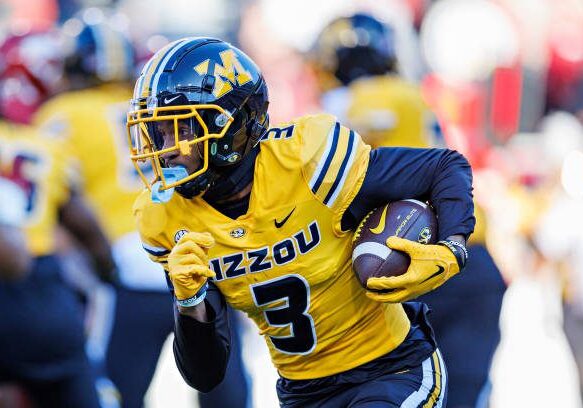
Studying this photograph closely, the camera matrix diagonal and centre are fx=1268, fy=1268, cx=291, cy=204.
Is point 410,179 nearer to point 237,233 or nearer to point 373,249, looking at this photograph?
point 373,249

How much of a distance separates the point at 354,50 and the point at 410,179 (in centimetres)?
314

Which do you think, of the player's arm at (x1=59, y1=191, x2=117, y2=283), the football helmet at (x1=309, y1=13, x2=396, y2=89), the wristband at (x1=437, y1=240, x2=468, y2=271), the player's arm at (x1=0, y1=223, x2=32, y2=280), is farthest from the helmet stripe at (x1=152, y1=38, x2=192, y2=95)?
the football helmet at (x1=309, y1=13, x2=396, y2=89)

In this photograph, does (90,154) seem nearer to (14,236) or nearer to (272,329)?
(14,236)

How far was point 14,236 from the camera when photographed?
5.27 m

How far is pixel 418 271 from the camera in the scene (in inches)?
143

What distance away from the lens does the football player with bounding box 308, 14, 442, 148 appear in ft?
20.2

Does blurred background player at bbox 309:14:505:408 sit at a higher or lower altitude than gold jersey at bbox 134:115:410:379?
lower

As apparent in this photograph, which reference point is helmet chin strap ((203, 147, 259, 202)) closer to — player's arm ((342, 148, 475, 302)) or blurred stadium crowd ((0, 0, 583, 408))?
player's arm ((342, 148, 475, 302))

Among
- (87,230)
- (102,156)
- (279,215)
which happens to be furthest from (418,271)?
(102,156)

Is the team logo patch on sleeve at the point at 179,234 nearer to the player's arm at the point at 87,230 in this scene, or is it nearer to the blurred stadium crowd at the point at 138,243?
the blurred stadium crowd at the point at 138,243

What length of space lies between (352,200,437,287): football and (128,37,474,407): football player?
56mm

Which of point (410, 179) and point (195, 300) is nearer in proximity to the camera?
point (195, 300)

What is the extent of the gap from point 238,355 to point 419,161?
2.45 m

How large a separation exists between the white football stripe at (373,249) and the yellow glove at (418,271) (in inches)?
1.6
